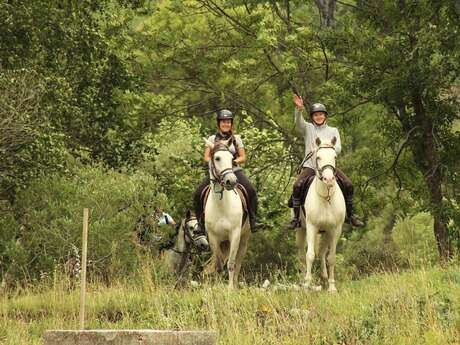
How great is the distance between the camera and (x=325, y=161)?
15633 mm

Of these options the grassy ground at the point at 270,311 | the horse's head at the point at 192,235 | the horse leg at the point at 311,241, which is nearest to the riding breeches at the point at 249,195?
the horse leg at the point at 311,241

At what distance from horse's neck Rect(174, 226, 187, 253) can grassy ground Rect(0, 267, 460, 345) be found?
4910mm

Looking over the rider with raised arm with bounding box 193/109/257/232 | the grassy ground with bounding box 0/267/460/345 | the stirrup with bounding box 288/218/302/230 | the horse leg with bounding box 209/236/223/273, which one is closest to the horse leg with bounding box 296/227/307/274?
the stirrup with bounding box 288/218/302/230

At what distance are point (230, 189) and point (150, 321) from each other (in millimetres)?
2916

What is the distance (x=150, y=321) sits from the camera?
1435 centimetres

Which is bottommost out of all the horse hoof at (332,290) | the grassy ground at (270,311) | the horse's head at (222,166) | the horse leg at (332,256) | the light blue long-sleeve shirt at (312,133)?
the grassy ground at (270,311)

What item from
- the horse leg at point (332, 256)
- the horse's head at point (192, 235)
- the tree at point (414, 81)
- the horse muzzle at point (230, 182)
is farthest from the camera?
the tree at point (414, 81)

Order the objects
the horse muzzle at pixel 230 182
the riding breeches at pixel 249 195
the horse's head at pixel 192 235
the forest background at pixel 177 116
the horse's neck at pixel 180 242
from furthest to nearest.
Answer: the horse's neck at pixel 180 242, the horse's head at pixel 192 235, the forest background at pixel 177 116, the riding breeches at pixel 249 195, the horse muzzle at pixel 230 182

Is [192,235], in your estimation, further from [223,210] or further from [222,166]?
[222,166]

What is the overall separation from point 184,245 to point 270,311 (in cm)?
900

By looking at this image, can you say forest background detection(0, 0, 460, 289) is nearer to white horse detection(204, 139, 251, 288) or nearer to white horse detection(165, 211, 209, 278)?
white horse detection(165, 211, 209, 278)

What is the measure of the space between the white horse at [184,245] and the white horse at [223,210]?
4381 millimetres

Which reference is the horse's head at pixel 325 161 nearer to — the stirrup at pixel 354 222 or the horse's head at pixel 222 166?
the horse's head at pixel 222 166

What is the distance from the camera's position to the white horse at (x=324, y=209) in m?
15.7
